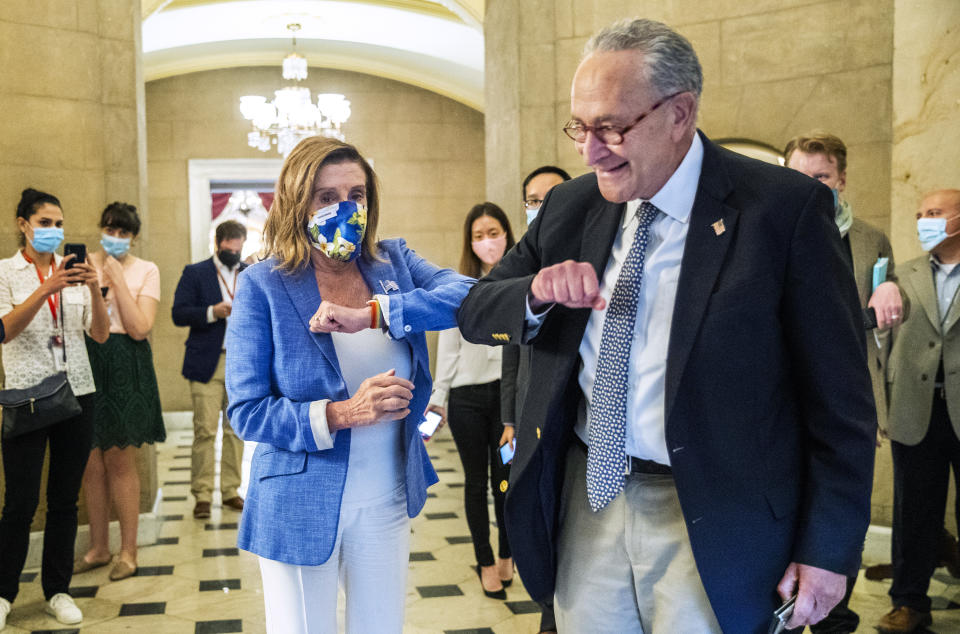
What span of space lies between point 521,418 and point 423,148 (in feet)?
38.4

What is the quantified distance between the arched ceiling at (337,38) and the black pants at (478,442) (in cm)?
562

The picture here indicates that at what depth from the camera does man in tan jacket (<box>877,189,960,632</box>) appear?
13.0 ft

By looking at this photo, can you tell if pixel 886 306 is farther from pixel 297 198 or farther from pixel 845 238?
pixel 297 198

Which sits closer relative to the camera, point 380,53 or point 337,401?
point 337,401

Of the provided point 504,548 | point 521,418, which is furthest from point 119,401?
point 521,418

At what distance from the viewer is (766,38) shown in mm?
5656

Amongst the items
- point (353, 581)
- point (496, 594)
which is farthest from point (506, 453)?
point (496, 594)

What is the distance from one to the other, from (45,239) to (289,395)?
2.72 metres

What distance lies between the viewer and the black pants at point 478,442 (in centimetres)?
455

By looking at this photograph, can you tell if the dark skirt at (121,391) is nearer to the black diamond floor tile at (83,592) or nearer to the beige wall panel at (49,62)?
the black diamond floor tile at (83,592)

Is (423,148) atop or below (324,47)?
below

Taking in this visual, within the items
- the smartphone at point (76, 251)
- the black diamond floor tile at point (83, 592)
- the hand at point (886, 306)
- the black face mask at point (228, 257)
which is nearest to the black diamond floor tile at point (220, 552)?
the black diamond floor tile at point (83, 592)

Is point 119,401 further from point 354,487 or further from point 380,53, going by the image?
point 380,53

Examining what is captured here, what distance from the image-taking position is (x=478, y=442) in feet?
Result: 15.0
